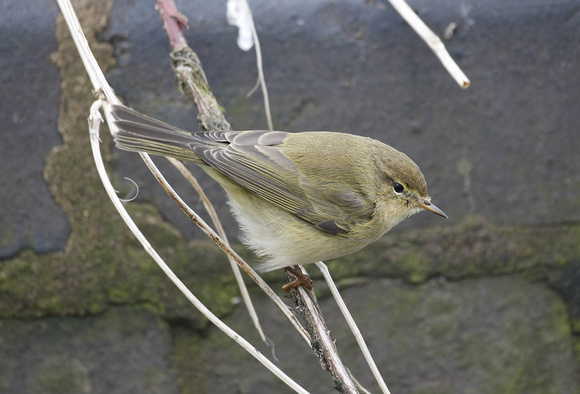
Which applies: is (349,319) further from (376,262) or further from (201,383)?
(201,383)

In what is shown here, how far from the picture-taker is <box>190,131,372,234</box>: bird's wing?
2.72 m

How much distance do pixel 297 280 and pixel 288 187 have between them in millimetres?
488

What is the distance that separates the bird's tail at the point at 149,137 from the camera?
7.57ft

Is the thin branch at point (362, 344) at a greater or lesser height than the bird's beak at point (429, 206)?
lesser

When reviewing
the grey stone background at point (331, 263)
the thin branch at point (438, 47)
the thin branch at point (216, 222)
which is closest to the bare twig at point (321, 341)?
the thin branch at point (216, 222)

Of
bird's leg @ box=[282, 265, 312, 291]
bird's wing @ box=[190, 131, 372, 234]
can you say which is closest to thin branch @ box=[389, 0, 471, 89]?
bird's wing @ box=[190, 131, 372, 234]

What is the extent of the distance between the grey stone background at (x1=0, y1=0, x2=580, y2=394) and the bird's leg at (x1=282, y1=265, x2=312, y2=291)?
34 cm

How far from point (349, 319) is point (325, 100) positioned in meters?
1.08

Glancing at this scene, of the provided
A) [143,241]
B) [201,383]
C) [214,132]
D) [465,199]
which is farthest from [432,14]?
[201,383]

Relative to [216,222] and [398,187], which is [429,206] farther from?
[216,222]

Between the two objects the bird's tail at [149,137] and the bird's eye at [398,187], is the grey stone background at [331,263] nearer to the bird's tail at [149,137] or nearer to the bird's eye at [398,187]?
the bird's eye at [398,187]

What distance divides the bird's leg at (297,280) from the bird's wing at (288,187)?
211mm

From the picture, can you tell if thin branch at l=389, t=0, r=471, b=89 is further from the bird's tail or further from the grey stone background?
the bird's tail

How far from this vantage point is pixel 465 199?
2.99 meters
